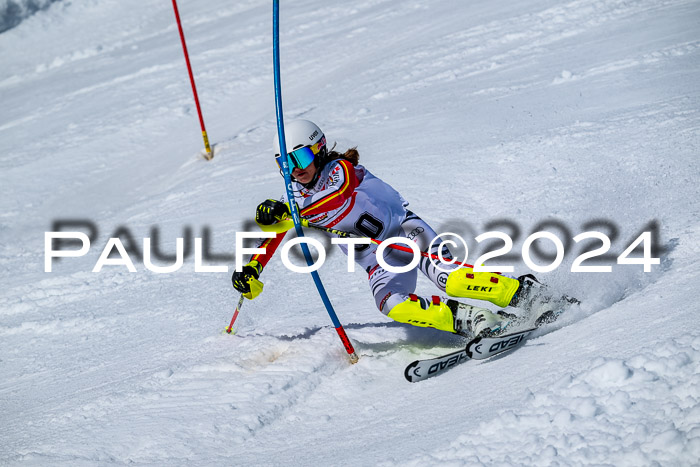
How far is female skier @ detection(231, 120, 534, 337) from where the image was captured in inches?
160

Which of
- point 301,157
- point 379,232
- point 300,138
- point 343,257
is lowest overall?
point 343,257

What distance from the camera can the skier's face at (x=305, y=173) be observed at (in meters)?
4.16

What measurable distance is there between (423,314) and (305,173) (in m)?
1.10

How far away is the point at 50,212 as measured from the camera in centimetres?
984

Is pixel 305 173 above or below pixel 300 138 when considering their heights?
below

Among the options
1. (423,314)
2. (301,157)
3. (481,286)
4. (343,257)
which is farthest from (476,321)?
(343,257)

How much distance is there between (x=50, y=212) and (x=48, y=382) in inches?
214

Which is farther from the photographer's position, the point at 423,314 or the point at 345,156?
the point at 345,156

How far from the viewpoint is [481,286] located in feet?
13.4

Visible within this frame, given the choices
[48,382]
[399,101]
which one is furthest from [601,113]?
[48,382]

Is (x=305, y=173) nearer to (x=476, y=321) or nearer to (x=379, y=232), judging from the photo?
(x=379, y=232)

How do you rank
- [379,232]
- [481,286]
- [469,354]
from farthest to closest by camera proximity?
1. [379,232]
2. [481,286]
3. [469,354]

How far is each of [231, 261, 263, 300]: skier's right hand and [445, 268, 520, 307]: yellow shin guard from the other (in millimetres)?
1236

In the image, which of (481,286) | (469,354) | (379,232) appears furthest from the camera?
(379,232)
